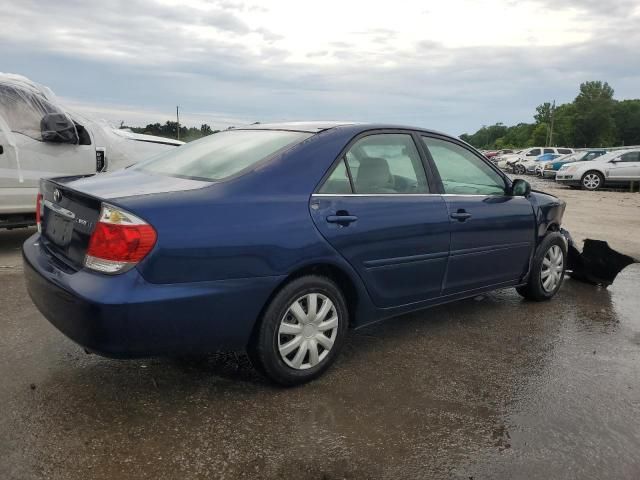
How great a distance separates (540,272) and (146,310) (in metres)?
3.68

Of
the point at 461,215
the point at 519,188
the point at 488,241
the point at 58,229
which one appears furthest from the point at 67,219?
the point at 519,188

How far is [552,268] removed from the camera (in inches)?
206

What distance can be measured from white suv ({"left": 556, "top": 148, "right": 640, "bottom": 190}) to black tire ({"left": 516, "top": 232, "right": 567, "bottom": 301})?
57.9 ft

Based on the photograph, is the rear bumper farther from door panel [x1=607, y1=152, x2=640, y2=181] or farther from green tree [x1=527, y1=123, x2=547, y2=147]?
green tree [x1=527, y1=123, x2=547, y2=147]

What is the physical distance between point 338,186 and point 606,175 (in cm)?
2035

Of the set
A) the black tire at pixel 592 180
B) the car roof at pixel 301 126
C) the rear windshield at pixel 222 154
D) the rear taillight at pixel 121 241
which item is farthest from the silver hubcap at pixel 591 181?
the rear taillight at pixel 121 241

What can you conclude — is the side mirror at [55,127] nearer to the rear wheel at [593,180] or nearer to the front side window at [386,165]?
the front side window at [386,165]

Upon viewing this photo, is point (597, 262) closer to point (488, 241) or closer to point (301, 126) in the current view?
point (488, 241)

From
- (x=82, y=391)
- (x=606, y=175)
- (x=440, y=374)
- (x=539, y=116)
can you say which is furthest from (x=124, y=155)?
(x=539, y=116)

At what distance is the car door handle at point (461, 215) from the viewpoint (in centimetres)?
405

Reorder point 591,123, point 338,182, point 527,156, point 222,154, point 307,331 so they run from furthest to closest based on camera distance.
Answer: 1. point 591,123
2. point 527,156
3. point 222,154
4. point 338,182
5. point 307,331

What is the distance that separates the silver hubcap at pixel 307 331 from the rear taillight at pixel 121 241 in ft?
2.90

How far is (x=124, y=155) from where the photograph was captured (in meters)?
7.28

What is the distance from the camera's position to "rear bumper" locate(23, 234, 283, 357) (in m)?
2.64
